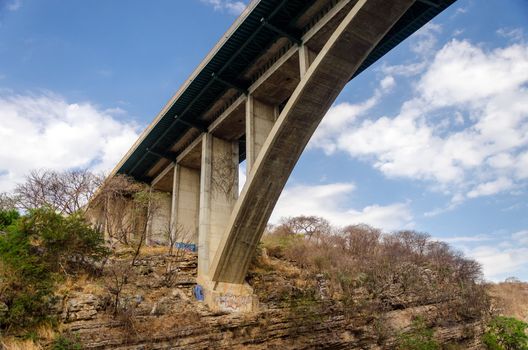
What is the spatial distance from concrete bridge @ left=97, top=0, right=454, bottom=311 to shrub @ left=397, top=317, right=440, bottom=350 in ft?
29.0

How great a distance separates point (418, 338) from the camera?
20953 millimetres

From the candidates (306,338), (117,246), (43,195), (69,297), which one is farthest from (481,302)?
(43,195)

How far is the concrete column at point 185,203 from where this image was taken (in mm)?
23016

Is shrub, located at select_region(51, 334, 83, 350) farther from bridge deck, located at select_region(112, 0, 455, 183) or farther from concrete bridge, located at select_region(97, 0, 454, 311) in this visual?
bridge deck, located at select_region(112, 0, 455, 183)

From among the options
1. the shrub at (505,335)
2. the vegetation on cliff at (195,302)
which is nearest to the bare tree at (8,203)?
Answer: the vegetation on cliff at (195,302)

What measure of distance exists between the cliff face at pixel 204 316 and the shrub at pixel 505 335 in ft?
24.5

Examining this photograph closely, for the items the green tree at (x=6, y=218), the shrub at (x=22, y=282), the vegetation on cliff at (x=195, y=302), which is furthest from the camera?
the green tree at (x=6, y=218)

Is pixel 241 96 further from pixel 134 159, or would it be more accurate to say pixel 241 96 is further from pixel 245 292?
pixel 134 159

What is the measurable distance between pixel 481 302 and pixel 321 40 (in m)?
22.3

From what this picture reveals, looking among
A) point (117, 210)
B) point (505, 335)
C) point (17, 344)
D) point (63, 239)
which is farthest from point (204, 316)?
point (505, 335)

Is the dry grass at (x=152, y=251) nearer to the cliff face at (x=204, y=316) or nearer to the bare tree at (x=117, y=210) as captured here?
the cliff face at (x=204, y=316)

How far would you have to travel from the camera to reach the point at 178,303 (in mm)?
15664

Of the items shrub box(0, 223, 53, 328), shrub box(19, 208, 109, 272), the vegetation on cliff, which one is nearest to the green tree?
the vegetation on cliff

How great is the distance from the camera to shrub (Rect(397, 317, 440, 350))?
2014 cm
